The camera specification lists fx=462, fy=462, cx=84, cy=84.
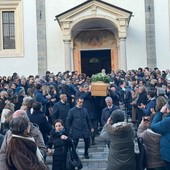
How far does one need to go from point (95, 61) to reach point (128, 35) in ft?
9.79

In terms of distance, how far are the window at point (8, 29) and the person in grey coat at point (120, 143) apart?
20.5 metres

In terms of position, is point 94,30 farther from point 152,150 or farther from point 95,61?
point 152,150

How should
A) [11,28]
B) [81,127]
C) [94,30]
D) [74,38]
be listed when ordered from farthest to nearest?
[11,28] < [74,38] < [94,30] < [81,127]

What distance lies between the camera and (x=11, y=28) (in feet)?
90.0

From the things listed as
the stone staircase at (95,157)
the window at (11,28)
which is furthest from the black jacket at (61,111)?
the window at (11,28)

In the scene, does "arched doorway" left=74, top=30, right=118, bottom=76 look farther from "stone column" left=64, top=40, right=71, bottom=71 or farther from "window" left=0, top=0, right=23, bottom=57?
"window" left=0, top=0, right=23, bottom=57

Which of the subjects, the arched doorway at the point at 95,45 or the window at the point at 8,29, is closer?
the arched doorway at the point at 95,45

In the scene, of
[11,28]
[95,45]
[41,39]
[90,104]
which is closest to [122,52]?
[95,45]

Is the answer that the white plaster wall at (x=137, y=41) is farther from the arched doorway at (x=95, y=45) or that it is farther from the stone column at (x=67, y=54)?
the stone column at (x=67, y=54)

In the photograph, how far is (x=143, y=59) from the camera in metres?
26.0

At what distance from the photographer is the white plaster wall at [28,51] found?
2648cm

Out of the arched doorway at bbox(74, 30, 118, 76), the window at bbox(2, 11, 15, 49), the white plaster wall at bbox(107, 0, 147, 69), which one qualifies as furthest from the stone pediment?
the window at bbox(2, 11, 15, 49)

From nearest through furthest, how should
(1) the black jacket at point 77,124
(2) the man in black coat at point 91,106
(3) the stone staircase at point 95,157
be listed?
(3) the stone staircase at point 95,157
(1) the black jacket at point 77,124
(2) the man in black coat at point 91,106

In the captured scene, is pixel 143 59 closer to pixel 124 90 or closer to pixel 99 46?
pixel 99 46
